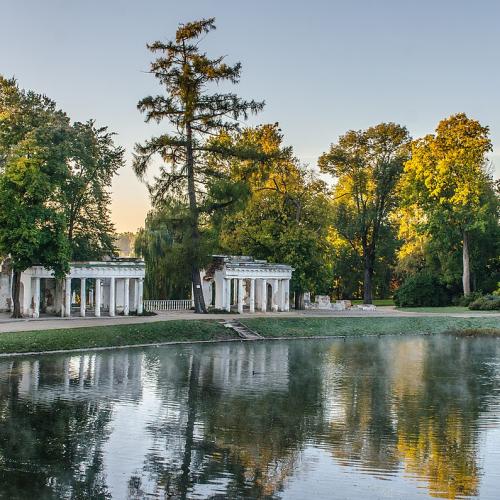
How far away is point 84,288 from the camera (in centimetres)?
4997

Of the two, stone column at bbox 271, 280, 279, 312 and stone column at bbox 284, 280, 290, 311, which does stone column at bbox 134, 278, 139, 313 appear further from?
stone column at bbox 284, 280, 290, 311

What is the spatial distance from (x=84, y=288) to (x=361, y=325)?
18865 mm

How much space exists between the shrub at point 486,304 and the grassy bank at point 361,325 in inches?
294

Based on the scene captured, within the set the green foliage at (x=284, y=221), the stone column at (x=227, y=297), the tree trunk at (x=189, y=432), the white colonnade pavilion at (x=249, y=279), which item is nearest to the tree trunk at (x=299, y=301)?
the green foliage at (x=284, y=221)

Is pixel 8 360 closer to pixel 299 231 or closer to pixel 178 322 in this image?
pixel 178 322

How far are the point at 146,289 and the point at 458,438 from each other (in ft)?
140

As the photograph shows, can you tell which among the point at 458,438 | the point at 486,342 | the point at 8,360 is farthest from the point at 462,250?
the point at 458,438

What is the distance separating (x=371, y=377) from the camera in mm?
30938

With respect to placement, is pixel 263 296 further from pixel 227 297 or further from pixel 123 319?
pixel 123 319

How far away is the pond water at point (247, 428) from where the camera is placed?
1598cm

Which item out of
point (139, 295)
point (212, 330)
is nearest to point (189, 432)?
point (212, 330)

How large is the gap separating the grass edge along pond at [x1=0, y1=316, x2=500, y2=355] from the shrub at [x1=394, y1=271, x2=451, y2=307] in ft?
53.8

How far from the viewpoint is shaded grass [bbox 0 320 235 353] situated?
37312 millimetres

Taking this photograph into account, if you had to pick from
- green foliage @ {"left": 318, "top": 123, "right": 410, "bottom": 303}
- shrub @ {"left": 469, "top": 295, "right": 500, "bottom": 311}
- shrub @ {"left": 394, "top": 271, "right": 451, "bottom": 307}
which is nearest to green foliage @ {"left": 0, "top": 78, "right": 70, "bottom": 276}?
green foliage @ {"left": 318, "top": 123, "right": 410, "bottom": 303}
